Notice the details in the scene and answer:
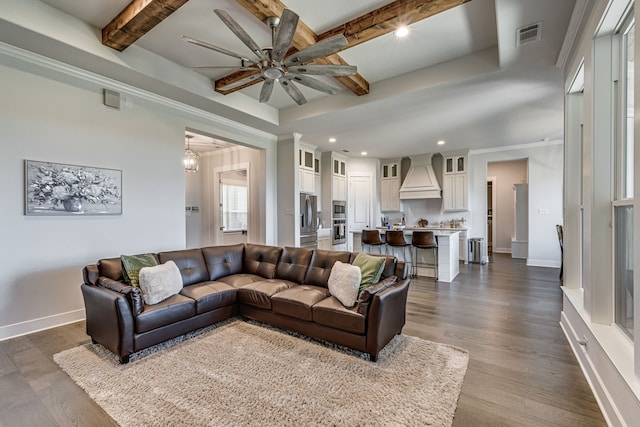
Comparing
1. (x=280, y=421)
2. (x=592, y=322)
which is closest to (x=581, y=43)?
(x=592, y=322)

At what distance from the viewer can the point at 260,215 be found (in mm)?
5934

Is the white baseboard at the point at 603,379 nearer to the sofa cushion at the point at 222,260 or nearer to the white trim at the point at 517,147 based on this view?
the sofa cushion at the point at 222,260

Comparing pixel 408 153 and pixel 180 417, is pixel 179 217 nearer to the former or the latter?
pixel 180 417

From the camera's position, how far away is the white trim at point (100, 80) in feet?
9.29

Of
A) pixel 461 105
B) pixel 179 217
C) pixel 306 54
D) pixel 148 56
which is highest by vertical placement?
pixel 148 56

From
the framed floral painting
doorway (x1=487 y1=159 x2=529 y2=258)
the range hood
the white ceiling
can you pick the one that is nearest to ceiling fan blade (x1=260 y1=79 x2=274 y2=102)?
the white ceiling

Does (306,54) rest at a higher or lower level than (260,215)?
higher

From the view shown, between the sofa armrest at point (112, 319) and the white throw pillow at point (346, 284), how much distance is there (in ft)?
5.86

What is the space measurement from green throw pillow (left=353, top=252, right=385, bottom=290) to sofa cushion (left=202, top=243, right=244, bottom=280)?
5.88 feet

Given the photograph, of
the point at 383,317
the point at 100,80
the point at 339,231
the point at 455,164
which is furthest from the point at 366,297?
the point at 455,164

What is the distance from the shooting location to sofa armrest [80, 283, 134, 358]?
7.73 feet

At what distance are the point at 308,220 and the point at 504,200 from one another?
20.7 ft

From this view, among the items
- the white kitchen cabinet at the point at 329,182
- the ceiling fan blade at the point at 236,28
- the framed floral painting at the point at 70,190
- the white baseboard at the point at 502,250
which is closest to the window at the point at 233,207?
the white kitchen cabinet at the point at 329,182

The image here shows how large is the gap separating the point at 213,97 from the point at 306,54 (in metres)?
2.26
